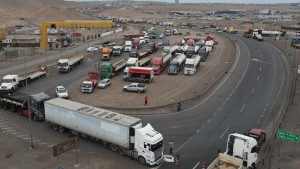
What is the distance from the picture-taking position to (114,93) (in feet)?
170

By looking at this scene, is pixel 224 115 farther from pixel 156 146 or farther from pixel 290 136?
pixel 156 146

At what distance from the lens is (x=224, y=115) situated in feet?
140

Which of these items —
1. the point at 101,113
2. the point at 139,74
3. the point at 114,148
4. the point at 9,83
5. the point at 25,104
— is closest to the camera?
the point at 114,148

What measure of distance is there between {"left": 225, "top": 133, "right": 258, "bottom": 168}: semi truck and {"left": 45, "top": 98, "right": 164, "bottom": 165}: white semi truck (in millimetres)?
6149

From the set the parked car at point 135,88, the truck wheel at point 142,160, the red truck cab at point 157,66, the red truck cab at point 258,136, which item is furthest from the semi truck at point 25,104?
the red truck cab at point 157,66

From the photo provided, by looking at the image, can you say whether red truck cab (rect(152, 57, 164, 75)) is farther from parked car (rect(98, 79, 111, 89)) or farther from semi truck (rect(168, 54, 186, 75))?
parked car (rect(98, 79, 111, 89))

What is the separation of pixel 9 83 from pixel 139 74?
21.1m

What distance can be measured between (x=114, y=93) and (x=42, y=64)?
3008 cm

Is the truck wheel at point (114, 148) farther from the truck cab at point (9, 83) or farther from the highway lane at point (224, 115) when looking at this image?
the truck cab at point (9, 83)

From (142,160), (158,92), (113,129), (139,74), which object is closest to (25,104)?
(113,129)

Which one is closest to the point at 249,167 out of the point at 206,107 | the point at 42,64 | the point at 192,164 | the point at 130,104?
the point at 192,164

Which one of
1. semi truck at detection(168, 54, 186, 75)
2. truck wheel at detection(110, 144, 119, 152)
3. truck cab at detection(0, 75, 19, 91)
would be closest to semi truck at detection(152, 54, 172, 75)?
semi truck at detection(168, 54, 186, 75)

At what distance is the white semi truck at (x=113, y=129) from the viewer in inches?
1159

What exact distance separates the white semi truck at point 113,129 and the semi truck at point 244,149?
6149 mm
